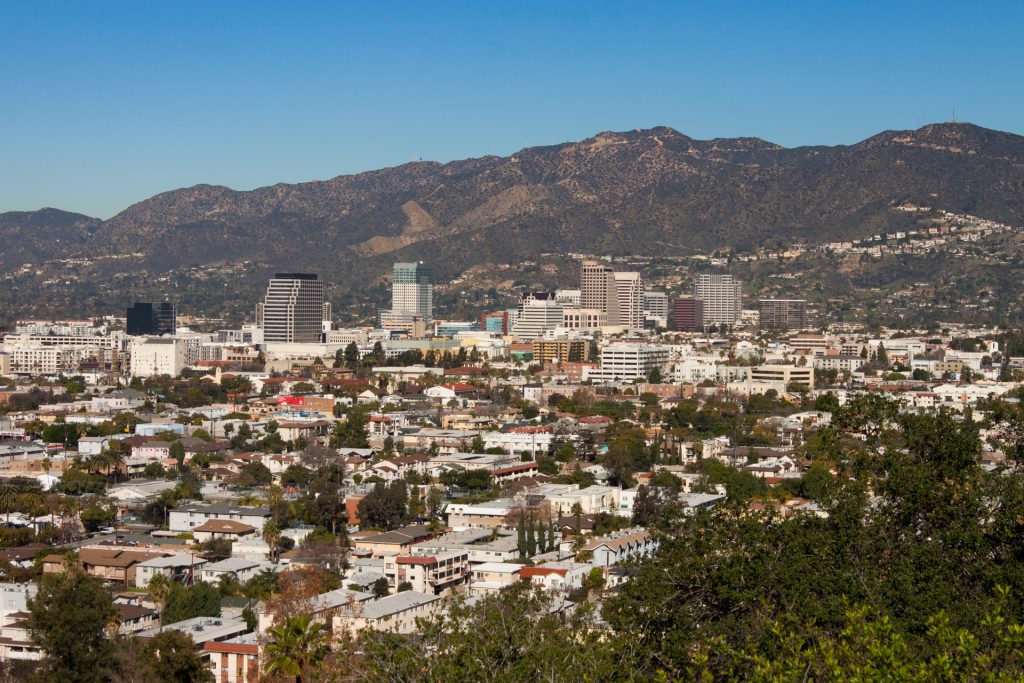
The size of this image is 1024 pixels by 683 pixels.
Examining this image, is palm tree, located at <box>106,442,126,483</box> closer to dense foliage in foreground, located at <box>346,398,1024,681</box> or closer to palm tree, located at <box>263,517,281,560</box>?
palm tree, located at <box>263,517,281,560</box>

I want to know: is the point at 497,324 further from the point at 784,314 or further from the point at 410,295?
the point at 784,314

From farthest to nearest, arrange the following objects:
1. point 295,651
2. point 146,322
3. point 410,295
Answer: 1. point 410,295
2. point 146,322
3. point 295,651

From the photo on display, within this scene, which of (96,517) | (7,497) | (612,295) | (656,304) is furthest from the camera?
(656,304)

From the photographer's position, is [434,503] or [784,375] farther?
[784,375]

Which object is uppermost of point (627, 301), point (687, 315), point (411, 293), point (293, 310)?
point (411, 293)

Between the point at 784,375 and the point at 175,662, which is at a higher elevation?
the point at 784,375

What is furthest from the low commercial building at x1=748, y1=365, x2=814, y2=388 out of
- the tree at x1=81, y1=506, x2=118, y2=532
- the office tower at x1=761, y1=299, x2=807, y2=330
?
the tree at x1=81, y1=506, x2=118, y2=532

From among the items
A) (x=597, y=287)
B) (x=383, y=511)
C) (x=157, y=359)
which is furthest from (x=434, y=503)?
(x=597, y=287)
